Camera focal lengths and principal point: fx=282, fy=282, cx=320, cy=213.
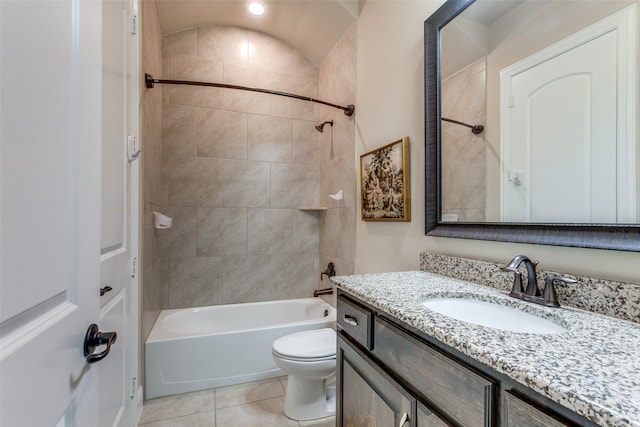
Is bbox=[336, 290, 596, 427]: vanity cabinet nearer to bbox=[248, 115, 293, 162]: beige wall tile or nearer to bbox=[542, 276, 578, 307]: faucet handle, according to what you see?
bbox=[542, 276, 578, 307]: faucet handle

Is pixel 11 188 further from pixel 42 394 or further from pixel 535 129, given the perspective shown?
pixel 535 129

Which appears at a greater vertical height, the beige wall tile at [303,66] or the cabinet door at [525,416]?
the beige wall tile at [303,66]

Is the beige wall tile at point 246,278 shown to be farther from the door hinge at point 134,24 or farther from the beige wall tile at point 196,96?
the door hinge at point 134,24

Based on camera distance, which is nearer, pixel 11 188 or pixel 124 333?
pixel 11 188

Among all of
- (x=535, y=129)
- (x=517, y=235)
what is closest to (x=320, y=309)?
(x=517, y=235)

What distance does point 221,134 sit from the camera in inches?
102

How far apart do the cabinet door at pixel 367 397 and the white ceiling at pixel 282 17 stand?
7.73 ft

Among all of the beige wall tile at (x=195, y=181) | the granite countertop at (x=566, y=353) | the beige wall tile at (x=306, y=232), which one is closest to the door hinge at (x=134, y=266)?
the beige wall tile at (x=195, y=181)

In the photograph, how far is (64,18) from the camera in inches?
20.6

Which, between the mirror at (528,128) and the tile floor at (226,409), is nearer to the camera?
the mirror at (528,128)

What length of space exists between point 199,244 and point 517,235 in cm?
235

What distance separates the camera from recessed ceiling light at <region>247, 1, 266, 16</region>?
2289mm

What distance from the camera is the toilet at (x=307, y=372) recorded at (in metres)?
1.59

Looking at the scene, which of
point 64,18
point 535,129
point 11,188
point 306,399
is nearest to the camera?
point 11,188
